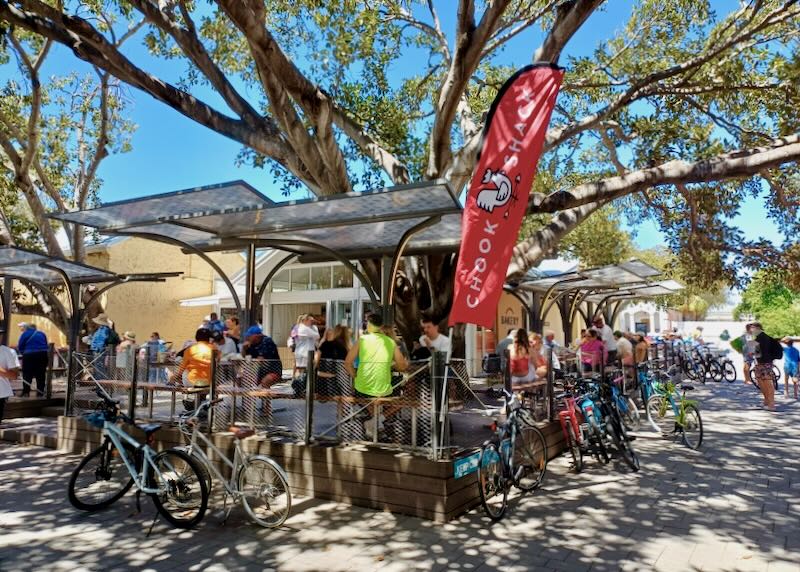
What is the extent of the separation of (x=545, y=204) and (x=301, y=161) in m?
4.06

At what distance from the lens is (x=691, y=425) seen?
829cm

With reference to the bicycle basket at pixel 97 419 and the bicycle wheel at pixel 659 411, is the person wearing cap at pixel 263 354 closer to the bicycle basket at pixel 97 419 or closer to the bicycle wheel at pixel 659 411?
the bicycle basket at pixel 97 419

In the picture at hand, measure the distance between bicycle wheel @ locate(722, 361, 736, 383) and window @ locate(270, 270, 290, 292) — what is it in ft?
49.5

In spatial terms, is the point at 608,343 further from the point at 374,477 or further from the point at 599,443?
the point at 374,477

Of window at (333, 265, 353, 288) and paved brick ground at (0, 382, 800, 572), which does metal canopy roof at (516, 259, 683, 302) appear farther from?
paved brick ground at (0, 382, 800, 572)

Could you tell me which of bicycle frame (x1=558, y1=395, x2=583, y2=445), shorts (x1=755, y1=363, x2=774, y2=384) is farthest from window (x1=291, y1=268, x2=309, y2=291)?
bicycle frame (x1=558, y1=395, x2=583, y2=445)

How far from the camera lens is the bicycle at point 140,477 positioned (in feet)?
16.4

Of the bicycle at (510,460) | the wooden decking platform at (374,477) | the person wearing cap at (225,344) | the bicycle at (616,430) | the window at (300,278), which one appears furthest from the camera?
the window at (300,278)

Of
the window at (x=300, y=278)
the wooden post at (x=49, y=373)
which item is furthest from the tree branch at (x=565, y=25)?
the window at (x=300, y=278)

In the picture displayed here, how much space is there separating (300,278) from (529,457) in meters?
15.2

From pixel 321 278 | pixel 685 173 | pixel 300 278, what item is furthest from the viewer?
pixel 300 278

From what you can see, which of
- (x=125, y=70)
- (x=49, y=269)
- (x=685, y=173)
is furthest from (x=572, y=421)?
(x=49, y=269)

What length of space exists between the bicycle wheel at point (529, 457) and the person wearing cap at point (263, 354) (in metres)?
2.74

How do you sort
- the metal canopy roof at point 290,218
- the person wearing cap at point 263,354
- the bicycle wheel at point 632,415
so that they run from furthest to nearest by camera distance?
the bicycle wheel at point 632,415, the person wearing cap at point 263,354, the metal canopy roof at point 290,218
